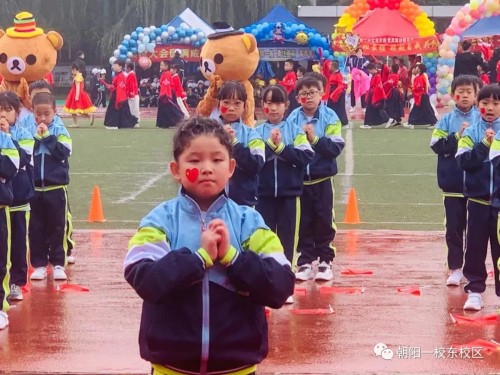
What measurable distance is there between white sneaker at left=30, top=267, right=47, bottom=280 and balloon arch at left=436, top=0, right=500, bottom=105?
2441 cm

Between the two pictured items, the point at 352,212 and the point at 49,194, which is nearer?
the point at 49,194

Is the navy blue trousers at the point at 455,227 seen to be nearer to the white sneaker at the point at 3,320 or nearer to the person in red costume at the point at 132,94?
the white sneaker at the point at 3,320

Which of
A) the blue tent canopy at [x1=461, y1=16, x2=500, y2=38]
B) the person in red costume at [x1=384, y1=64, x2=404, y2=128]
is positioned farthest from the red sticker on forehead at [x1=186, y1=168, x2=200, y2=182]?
the blue tent canopy at [x1=461, y1=16, x2=500, y2=38]

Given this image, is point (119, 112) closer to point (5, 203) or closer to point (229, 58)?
point (229, 58)

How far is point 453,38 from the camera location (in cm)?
3262

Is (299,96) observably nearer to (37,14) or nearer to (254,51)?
(254,51)

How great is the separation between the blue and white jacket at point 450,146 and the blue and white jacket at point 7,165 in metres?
3.28

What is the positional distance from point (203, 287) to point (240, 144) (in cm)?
401

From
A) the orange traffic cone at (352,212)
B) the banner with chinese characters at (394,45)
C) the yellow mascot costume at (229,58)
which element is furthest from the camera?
the banner with chinese characters at (394,45)

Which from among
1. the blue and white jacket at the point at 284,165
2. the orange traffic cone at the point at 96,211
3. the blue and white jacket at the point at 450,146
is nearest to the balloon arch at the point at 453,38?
the orange traffic cone at the point at 96,211

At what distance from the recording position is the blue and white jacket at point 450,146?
838cm

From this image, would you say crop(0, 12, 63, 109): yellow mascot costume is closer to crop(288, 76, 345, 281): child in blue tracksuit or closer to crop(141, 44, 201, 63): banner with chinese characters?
crop(288, 76, 345, 281): child in blue tracksuit

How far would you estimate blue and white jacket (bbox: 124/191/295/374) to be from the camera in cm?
371

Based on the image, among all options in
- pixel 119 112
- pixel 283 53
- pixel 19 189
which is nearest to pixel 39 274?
pixel 19 189
